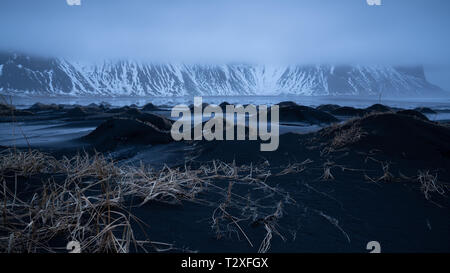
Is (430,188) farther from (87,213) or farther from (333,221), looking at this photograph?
(87,213)

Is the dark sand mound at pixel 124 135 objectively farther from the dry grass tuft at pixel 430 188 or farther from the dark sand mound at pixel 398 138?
the dry grass tuft at pixel 430 188

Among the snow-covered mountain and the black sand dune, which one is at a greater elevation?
the snow-covered mountain

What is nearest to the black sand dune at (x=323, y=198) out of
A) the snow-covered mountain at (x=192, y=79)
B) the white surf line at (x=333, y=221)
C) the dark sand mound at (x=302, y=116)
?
the white surf line at (x=333, y=221)

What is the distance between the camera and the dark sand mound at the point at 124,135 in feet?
20.0

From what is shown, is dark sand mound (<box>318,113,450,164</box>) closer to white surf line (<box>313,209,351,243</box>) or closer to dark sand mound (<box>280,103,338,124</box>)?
white surf line (<box>313,209,351,243</box>)

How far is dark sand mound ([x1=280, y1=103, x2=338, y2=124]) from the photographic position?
11.7 metres

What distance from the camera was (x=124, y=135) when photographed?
6328 millimetres

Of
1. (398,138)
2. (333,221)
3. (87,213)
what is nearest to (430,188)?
(333,221)

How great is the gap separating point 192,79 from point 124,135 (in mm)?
139624

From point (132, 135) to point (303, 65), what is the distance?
193696 mm

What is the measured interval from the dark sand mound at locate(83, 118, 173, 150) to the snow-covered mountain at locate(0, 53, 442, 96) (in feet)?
325

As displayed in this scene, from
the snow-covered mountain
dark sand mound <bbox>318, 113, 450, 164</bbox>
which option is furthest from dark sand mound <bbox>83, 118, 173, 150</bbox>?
the snow-covered mountain
